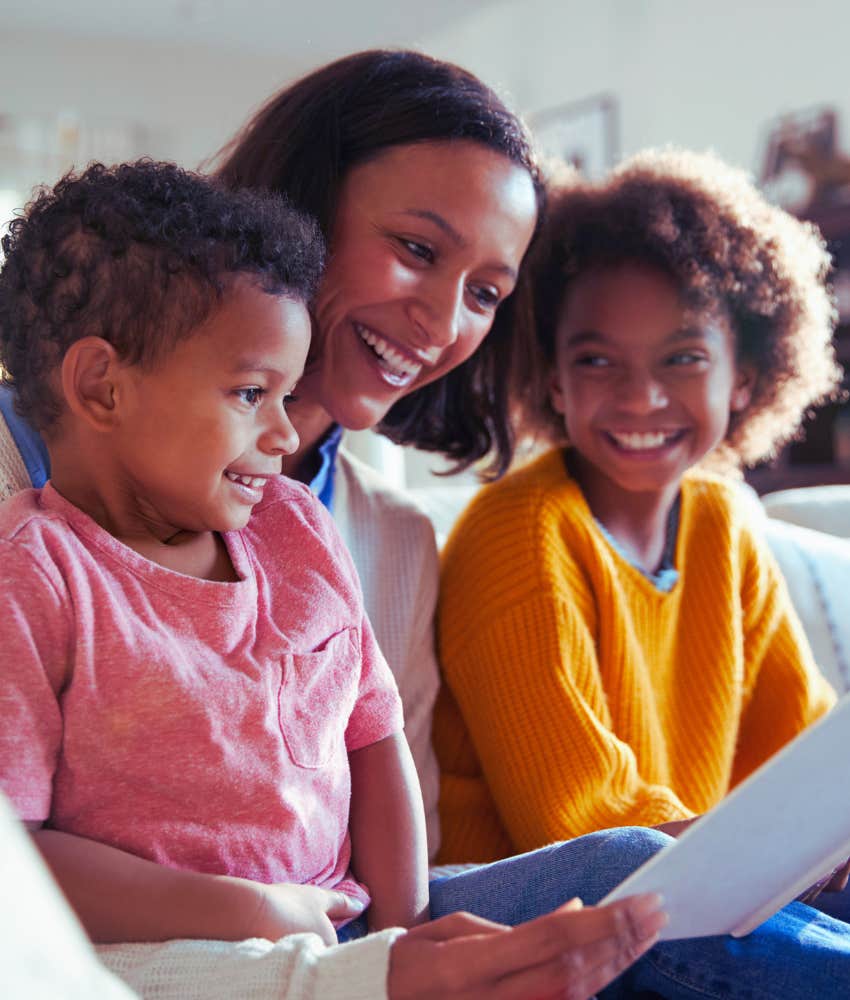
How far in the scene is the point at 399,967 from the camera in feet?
2.42

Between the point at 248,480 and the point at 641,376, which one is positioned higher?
the point at 641,376

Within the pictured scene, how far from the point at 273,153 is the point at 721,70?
13.8ft

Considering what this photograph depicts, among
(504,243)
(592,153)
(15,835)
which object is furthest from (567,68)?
Result: (15,835)

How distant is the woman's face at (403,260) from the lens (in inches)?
49.7

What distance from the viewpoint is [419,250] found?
50.4 inches

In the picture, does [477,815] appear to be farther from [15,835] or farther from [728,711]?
[15,835]

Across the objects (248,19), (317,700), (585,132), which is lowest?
(317,700)

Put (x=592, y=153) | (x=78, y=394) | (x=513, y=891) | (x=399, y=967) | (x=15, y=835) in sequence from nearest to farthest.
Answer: (x=15, y=835) → (x=399, y=967) → (x=78, y=394) → (x=513, y=891) → (x=592, y=153)

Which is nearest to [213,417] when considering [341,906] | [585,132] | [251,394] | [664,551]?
[251,394]

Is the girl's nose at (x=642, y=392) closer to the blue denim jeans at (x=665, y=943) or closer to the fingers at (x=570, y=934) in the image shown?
the blue denim jeans at (x=665, y=943)

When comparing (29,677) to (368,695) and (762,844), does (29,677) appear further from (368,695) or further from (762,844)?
(762,844)

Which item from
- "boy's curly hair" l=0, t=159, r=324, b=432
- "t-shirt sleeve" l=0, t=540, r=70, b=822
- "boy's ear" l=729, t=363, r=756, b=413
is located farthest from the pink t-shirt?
"boy's ear" l=729, t=363, r=756, b=413

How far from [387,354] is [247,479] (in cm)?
39

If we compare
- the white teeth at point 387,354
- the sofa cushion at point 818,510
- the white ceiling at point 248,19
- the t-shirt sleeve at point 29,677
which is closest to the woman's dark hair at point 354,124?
the white teeth at point 387,354
